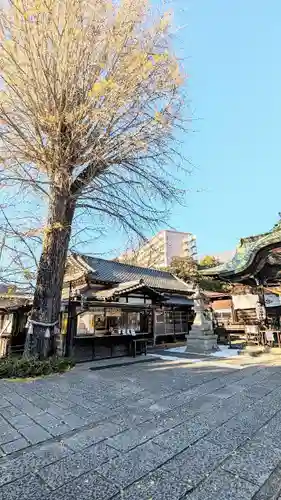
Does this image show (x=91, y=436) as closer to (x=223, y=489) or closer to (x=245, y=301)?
(x=223, y=489)

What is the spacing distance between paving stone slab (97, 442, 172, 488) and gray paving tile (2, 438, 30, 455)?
95 centimetres

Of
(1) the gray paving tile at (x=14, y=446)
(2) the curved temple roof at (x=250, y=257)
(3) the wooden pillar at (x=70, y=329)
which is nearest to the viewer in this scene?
(1) the gray paving tile at (x=14, y=446)

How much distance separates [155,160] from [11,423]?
262 inches

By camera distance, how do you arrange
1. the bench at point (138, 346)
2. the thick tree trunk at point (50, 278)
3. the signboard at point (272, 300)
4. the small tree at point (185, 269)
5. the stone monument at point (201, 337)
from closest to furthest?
the thick tree trunk at point (50, 278) → the bench at point (138, 346) → the signboard at point (272, 300) → the stone monument at point (201, 337) → the small tree at point (185, 269)

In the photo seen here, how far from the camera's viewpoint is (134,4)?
593cm

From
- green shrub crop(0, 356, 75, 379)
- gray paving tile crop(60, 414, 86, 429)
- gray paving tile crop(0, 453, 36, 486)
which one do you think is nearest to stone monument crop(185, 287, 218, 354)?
green shrub crop(0, 356, 75, 379)

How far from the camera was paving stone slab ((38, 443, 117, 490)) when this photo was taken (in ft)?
6.62

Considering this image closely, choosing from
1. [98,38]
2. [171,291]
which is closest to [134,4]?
[98,38]

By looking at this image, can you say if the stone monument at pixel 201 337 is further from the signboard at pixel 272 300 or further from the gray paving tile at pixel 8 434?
the gray paving tile at pixel 8 434

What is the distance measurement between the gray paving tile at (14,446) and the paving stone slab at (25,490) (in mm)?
565

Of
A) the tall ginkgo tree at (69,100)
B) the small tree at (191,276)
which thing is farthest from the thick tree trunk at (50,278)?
the small tree at (191,276)

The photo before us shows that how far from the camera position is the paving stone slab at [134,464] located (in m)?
2.03

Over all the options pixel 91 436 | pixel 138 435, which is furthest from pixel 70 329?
pixel 138 435

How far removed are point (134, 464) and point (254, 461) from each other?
1113 millimetres
